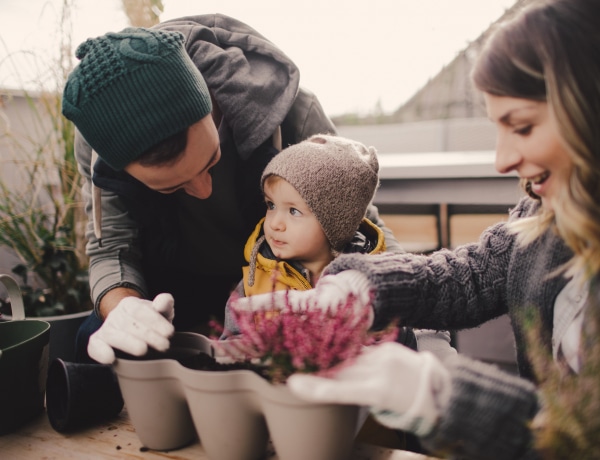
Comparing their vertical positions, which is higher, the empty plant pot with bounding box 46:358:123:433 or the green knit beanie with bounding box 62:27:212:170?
the green knit beanie with bounding box 62:27:212:170

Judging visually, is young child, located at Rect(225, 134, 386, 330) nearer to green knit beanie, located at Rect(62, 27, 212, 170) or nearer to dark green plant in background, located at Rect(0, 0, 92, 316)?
green knit beanie, located at Rect(62, 27, 212, 170)

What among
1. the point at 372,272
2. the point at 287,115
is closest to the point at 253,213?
the point at 287,115

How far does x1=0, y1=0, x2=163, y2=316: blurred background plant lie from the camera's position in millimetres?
1928

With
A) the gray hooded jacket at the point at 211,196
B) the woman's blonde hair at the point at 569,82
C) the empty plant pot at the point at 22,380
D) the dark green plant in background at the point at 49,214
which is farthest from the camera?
the dark green plant in background at the point at 49,214

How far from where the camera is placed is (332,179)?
118cm

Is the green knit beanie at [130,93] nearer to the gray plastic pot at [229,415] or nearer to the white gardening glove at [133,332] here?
the white gardening glove at [133,332]

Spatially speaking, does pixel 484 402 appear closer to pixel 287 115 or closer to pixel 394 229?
pixel 287 115

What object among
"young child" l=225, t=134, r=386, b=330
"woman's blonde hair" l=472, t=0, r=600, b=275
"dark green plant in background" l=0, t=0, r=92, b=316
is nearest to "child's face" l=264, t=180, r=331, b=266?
"young child" l=225, t=134, r=386, b=330

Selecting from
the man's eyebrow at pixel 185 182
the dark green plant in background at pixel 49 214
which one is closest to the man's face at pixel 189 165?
the man's eyebrow at pixel 185 182

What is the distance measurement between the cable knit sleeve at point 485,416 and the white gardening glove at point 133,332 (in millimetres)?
491

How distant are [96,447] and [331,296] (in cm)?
49

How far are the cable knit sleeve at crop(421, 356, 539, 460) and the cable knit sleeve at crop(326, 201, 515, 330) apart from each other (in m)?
0.25

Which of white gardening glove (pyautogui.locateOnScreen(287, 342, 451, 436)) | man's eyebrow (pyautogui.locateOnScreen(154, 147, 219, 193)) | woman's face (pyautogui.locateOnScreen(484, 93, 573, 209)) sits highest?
woman's face (pyautogui.locateOnScreen(484, 93, 573, 209))

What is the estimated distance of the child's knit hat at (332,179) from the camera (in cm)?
117
